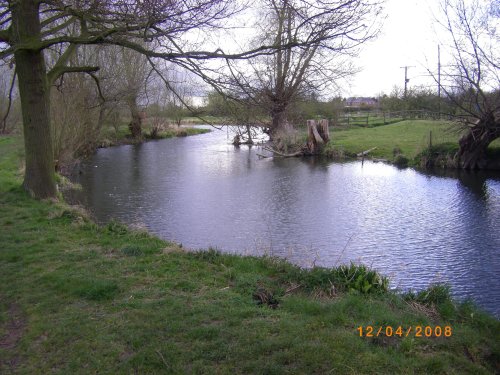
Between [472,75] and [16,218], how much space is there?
18.1 meters

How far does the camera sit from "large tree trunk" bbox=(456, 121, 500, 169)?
21.2 meters

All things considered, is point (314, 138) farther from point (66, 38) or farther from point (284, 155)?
point (66, 38)

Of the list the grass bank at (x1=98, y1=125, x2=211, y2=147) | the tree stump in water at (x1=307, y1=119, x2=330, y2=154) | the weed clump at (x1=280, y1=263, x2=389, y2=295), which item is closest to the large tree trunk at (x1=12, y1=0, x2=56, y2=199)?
the weed clump at (x1=280, y1=263, x2=389, y2=295)

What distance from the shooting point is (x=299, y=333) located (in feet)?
13.6

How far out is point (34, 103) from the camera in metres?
10.0

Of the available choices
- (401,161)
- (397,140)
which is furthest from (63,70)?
(397,140)

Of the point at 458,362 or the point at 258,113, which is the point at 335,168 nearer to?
the point at 258,113

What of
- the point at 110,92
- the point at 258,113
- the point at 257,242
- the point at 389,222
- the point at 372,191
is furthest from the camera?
the point at 110,92

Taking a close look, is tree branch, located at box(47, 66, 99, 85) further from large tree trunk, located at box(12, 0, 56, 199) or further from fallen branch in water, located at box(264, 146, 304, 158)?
fallen branch in water, located at box(264, 146, 304, 158)

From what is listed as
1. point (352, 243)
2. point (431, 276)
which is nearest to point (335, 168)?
point (352, 243)

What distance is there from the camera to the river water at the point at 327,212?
9539 mm
